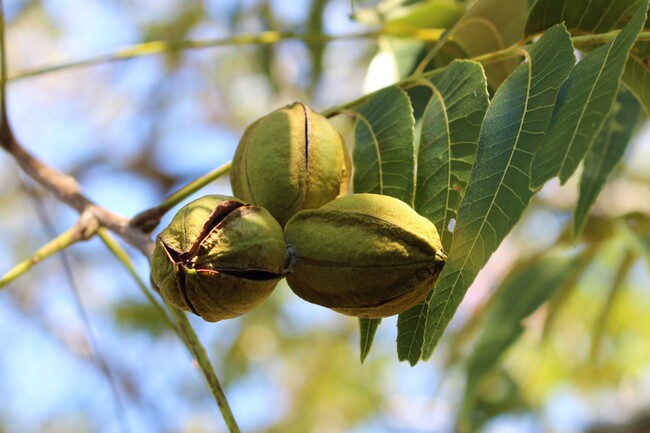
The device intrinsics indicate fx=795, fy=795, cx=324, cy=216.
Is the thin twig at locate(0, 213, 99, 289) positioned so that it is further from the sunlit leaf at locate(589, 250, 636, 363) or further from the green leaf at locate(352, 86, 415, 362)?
the sunlit leaf at locate(589, 250, 636, 363)

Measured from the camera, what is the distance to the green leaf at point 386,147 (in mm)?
1964

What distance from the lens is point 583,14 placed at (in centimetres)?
222

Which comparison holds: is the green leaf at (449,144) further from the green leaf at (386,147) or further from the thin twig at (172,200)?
the thin twig at (172,200)

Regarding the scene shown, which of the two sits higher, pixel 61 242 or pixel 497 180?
pixel 497 180

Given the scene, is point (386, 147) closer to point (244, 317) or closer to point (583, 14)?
point (583, 14)

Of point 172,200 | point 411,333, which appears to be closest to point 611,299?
point 411,333

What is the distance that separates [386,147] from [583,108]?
0.55 meters

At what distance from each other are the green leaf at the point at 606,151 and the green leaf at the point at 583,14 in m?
0.42

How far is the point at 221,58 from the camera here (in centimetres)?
866

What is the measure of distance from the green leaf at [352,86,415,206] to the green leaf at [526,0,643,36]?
0.51 meters

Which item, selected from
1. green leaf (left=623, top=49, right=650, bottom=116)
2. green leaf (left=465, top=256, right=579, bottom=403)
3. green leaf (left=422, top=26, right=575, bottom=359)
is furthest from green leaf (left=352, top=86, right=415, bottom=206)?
green leaf (left=465, top=256, right=579, bottom=403)

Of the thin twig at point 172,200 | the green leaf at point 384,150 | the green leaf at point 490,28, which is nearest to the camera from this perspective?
the green leaf at point 384,150

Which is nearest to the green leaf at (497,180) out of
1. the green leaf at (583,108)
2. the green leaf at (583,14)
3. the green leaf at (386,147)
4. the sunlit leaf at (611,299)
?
the green leaf at (583,108)

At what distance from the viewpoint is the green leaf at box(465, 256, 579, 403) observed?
10.5ft
